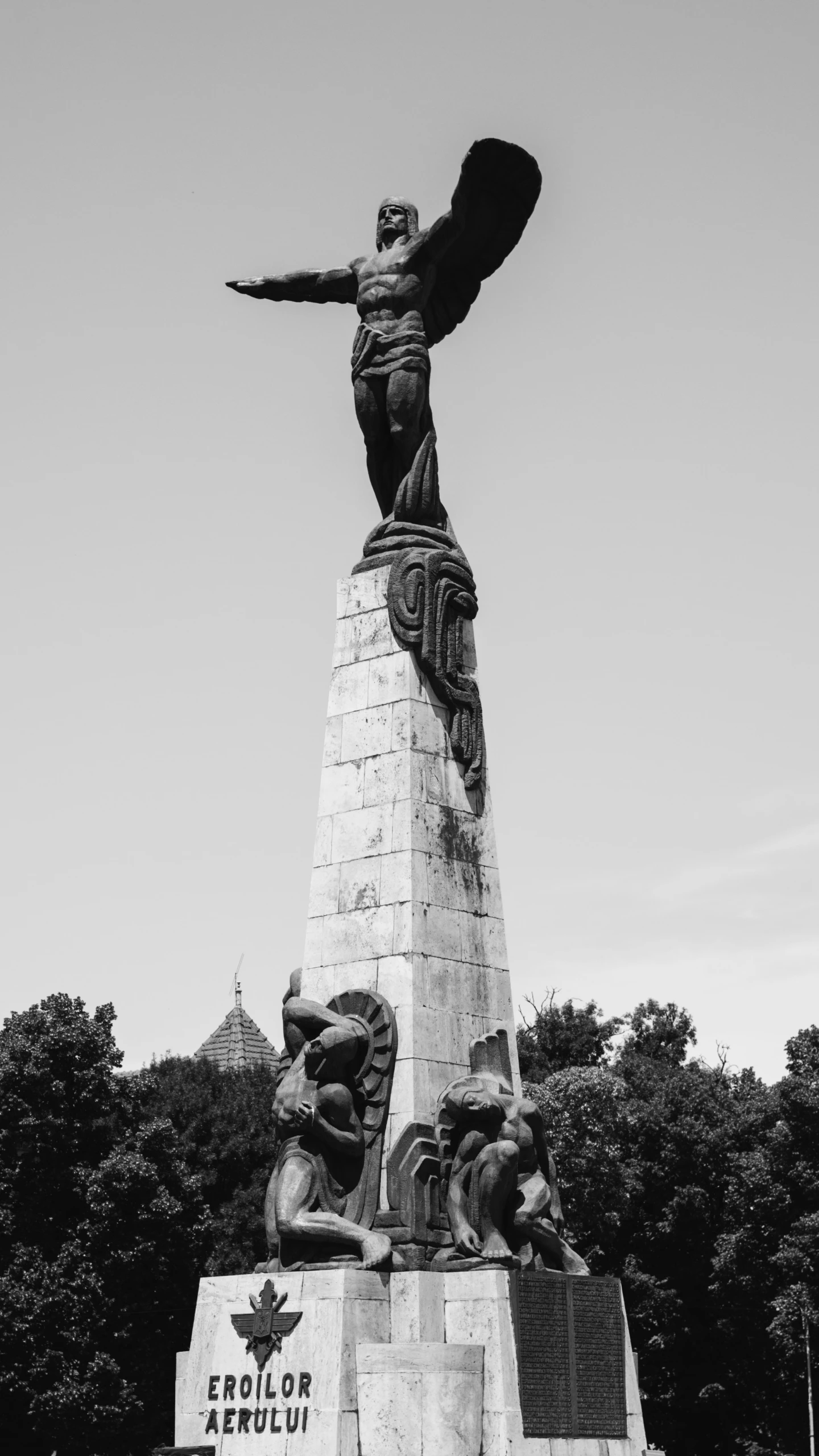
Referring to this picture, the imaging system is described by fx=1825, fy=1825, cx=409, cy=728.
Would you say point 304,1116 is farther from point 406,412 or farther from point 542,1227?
point 406,412

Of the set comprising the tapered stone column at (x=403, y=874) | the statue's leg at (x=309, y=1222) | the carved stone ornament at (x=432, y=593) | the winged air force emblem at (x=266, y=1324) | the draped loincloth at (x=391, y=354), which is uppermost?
the draped loincloth at (x=391, y=354)

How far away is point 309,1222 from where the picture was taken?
15.6m

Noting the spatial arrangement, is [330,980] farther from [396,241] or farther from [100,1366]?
[100,1366]

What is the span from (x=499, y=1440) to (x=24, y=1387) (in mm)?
21873

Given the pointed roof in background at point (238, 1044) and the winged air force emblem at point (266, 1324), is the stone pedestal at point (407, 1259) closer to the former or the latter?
the winged air force emblem at point (266, 1324)

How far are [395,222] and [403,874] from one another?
7225 millimetres

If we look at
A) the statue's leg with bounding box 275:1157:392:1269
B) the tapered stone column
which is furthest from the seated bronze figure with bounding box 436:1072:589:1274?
the statue's leg with bounding box 275:1157:392:1269

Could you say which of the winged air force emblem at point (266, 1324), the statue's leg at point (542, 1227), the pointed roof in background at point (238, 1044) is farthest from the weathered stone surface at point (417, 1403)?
the pointed roof in background at point (238, 1044)

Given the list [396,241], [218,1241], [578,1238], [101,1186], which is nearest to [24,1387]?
[101,1186]

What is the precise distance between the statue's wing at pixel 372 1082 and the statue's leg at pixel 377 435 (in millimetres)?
5656

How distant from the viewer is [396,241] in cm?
1964

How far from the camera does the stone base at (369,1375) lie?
14648mm

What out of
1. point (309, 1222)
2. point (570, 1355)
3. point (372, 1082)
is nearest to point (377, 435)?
point (372, 1082)

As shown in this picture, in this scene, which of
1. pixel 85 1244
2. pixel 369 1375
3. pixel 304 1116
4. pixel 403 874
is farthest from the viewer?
pixel 85 1244
